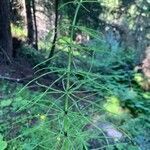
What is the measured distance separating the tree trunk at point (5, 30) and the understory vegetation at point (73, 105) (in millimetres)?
354

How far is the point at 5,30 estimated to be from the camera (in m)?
6.71

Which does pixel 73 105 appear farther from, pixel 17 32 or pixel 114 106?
pixel 17 32

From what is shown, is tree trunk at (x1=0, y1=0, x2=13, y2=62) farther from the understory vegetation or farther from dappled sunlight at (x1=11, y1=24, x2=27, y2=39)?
dappled sunlight at (x1=11, y1=24, x2=27, y2=39)

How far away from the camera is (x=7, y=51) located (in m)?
6.82

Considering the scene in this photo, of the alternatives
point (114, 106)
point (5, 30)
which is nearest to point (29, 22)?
point (5, 30)

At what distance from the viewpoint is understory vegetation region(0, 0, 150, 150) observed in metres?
3.25

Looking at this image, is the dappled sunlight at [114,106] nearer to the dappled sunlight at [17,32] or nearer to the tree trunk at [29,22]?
the dappled sunlight at [17,32]

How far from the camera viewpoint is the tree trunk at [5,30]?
6.65 meters

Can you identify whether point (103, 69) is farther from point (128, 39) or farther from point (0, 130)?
point (0, 130)

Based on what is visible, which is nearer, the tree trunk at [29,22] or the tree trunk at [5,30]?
the tree trunk at [5,30]

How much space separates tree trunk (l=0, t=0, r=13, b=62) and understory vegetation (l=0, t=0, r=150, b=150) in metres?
0.35

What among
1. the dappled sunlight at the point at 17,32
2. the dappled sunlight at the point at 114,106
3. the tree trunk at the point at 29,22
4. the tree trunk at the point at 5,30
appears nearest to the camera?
the tree trunk at the point at 5,30

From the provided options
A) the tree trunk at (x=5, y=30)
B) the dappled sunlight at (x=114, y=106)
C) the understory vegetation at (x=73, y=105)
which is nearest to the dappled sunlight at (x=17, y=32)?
the understory vegetation at (x=73, y=105)

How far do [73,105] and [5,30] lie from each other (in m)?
3.74
